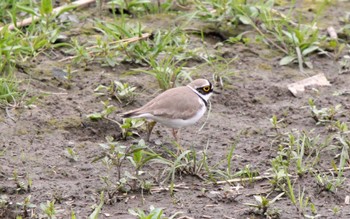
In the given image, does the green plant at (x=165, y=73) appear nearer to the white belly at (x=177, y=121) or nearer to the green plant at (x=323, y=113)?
the white belly at (x=177, y=121)

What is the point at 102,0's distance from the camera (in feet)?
30.7

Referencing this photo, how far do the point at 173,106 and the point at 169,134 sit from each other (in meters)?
0.46

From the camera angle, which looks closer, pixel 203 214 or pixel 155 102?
pixel 203 214

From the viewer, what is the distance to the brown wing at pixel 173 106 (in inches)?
270

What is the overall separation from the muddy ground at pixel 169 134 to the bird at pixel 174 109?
24 centimetres

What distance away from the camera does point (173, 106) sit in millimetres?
6988

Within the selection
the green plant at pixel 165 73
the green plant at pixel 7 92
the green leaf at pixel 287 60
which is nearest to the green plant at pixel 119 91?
the green plant at pixel 165 73

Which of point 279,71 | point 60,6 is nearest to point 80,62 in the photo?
point 60,6

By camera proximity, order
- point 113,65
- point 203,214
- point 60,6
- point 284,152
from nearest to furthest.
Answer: point 203,214 < point 284,152 < point 113,65 < point 60,6

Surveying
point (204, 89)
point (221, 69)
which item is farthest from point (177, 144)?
point (221, 69)

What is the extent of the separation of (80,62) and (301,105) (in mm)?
2186

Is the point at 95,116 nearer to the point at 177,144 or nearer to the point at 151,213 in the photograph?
the point at 177,144

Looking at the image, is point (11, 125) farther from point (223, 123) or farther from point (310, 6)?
point (310, 6)

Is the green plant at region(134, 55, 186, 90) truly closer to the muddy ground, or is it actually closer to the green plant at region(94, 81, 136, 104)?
the muddy ground
